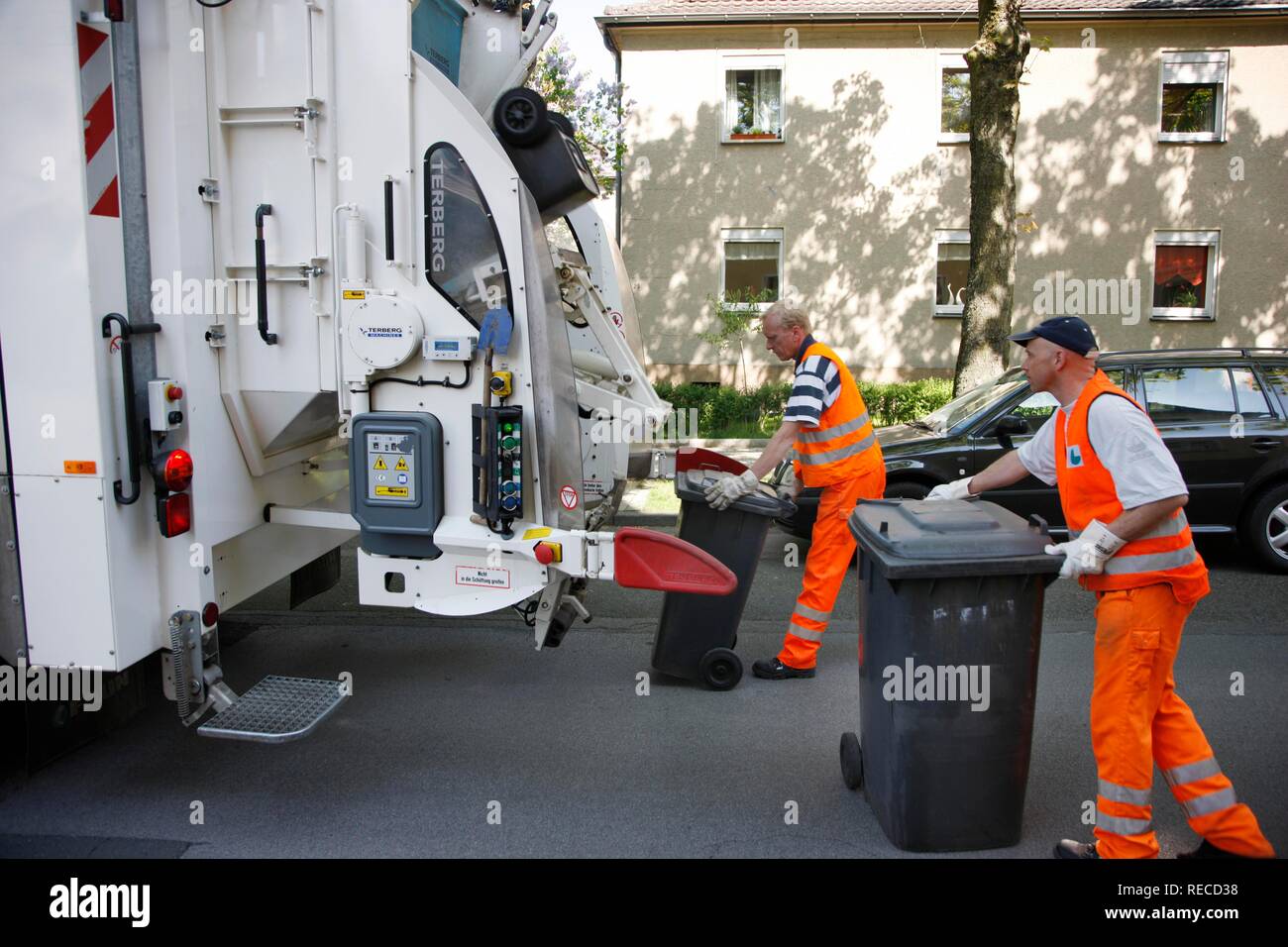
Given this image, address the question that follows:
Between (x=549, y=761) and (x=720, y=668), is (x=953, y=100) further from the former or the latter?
(x=549, y=761)

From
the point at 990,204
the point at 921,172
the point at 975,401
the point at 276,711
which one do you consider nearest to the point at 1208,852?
the point at 276,711

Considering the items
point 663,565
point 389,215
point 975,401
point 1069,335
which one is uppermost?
point 389,215

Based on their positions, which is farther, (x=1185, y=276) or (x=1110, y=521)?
(x=1185, y=276)

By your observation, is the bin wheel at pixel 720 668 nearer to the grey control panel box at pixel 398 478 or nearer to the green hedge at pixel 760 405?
the grey control panel box at pixel 398 478

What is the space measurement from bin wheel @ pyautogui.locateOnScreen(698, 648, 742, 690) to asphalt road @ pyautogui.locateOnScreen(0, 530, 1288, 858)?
0.22 ft

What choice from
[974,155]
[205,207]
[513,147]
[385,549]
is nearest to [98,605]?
[385,549]

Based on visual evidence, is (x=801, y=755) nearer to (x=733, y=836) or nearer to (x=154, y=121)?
(x=733, y=836)

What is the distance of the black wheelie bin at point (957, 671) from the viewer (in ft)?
10.4

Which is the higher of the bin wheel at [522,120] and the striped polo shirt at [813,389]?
the bin wheel at [522,120]

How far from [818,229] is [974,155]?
21.0ft

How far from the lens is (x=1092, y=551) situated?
2992mm

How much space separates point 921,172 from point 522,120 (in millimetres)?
13351

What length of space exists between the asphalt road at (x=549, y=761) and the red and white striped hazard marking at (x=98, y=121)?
2163mm

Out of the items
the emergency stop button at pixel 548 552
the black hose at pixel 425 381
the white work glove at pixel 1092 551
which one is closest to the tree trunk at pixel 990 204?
the white work glove at pixel 1092 551
